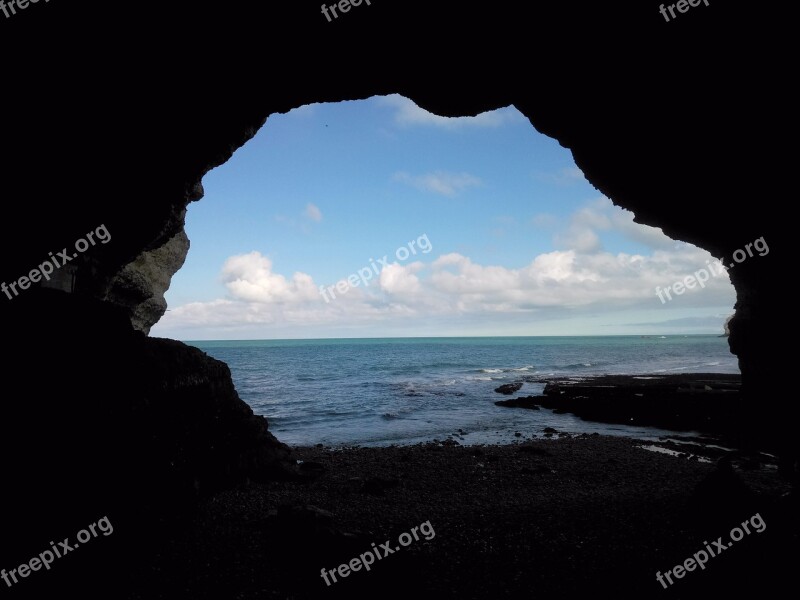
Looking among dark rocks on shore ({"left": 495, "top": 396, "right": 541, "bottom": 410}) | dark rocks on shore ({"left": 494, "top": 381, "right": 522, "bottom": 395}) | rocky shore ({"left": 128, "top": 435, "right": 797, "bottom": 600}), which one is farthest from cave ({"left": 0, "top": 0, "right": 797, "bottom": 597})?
dark rocks on shore ({"left": 494, "top": 381, "right": 522, "bottom": 395})

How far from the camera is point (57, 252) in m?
10.8

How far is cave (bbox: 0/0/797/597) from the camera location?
6.64 m

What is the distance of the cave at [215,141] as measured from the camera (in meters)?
6.64

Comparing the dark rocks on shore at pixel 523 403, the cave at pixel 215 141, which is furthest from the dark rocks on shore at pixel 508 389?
the cave at pixel 215 141

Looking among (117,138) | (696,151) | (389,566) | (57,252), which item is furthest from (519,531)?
(57,252)

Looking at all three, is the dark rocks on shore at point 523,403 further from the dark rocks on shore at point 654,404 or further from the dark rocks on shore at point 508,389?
the dark rocks on shore at point 508,389

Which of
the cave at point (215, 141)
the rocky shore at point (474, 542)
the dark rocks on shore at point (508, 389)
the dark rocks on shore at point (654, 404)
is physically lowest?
the dark rocks on shore at point (508, 389)

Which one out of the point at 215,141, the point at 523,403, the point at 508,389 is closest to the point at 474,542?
the point at 215,141

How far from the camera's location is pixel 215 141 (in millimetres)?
10438

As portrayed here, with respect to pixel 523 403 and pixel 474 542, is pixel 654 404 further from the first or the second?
Answer: pixel 474 542

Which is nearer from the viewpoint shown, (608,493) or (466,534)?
(466,534)

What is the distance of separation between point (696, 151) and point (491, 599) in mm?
8785

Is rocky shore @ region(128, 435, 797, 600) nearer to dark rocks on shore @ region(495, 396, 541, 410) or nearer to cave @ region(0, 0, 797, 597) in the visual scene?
cave @ region(0, 0, 797, 597)

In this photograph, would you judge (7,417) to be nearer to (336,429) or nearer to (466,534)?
(466,534)
